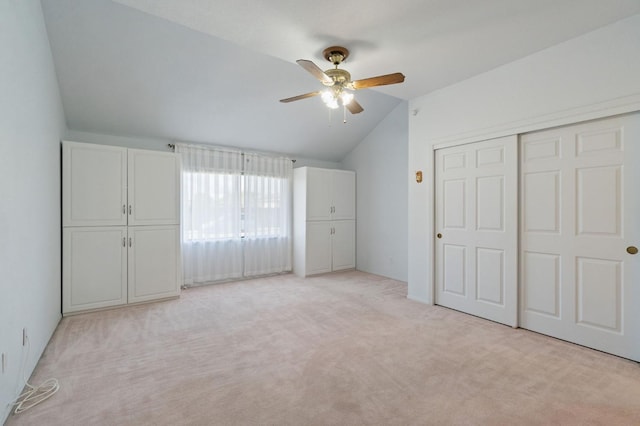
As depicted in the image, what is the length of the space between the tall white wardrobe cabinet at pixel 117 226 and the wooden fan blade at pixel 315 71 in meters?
2.51

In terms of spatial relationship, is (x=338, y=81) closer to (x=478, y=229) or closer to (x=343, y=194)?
(x=478, y=229)

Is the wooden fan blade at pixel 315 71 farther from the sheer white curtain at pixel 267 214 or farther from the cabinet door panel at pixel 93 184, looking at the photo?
the sheer white curtain at pixel 267 214

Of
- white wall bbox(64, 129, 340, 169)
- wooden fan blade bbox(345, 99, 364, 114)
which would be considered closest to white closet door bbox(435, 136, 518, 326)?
wooden fan blade bbox(345, 99, 364, 114)

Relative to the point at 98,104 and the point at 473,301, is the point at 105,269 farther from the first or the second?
the point at 473,301

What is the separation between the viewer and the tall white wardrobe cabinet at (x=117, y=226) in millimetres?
3473

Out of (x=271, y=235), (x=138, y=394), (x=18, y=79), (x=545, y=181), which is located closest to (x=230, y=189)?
(x=271, y=235)

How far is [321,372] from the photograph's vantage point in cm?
227

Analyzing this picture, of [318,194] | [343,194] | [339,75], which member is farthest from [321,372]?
[343,194]

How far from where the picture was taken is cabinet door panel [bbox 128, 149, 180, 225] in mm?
3828

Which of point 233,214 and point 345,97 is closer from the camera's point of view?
point 345,97

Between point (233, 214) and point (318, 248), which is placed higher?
point (233, 214)

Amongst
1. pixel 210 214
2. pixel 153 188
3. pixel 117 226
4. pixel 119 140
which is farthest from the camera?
pixel 210 214

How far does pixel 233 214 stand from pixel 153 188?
58.3 inches

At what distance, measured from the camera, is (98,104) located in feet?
12.4
